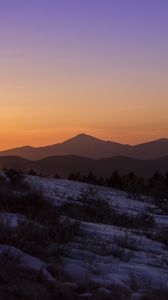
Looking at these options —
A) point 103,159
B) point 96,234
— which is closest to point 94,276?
point 96,234

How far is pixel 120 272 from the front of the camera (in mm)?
7402

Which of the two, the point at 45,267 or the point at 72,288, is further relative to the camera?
the point at 45,267

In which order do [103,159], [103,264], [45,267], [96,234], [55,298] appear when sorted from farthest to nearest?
[103,159] → [96,234] → [103,264] → [45,267] → [55,298]

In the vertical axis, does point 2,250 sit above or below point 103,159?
below

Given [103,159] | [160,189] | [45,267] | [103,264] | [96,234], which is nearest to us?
[45,267]

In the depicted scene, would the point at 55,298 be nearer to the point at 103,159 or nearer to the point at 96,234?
the point at 96,234

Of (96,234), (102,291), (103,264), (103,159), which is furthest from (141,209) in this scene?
(103,159)

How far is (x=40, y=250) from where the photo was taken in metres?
7.72

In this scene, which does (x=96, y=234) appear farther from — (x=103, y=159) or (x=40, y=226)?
(x=103, y=159)

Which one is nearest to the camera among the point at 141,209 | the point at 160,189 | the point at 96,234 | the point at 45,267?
the point at 45,267

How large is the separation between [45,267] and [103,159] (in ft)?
299

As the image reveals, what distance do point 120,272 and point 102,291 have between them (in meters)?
0.95

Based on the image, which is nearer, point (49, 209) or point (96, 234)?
point (96, 234)

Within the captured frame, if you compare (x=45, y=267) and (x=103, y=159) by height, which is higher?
(x=103, y=159)
